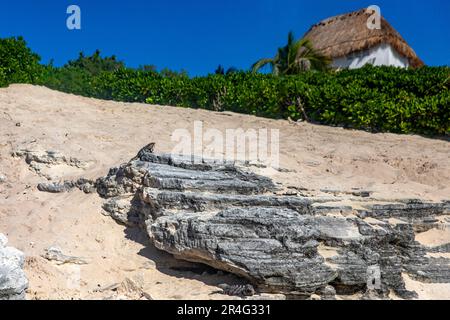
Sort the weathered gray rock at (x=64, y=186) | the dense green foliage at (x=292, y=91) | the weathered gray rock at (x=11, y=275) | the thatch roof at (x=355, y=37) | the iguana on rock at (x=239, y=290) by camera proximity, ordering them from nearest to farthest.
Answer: the weathered gray rock at (x=11, y=275) → the iguana on rock at (x=239, y=290) → the weathered gray rock at (x=64, y=186) → the dense green foliage at (x=292, y=91) → the thatch roof at (x=355, y=37)

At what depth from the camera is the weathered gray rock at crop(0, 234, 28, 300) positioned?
464cm

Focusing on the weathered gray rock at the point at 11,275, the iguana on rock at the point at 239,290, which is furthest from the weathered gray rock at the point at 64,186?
the iguana on rock at the point at 239,290

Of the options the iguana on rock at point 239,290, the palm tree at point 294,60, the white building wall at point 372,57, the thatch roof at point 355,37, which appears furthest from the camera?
the white building wall at point 372,57

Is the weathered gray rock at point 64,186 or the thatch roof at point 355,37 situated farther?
the thatch roof at point 355,37

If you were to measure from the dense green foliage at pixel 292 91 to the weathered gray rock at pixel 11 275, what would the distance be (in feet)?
29.5

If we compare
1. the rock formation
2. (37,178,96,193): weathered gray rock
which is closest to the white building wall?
the rock formation

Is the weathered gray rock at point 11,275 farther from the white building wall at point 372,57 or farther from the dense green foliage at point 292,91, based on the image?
the white building wall at point 372,57

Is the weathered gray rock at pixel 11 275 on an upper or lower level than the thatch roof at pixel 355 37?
lower

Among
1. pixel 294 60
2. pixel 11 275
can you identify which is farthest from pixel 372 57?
pixel 11 275

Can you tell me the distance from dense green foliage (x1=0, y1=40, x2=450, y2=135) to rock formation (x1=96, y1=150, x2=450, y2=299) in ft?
17.3

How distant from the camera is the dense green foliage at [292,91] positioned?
1188 centimetres

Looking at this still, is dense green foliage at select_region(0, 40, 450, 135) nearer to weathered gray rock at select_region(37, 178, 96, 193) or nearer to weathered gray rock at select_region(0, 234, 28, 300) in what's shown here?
weathered gray rock at select_region(37, 178, 96, 193)

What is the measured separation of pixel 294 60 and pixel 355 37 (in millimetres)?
4589
